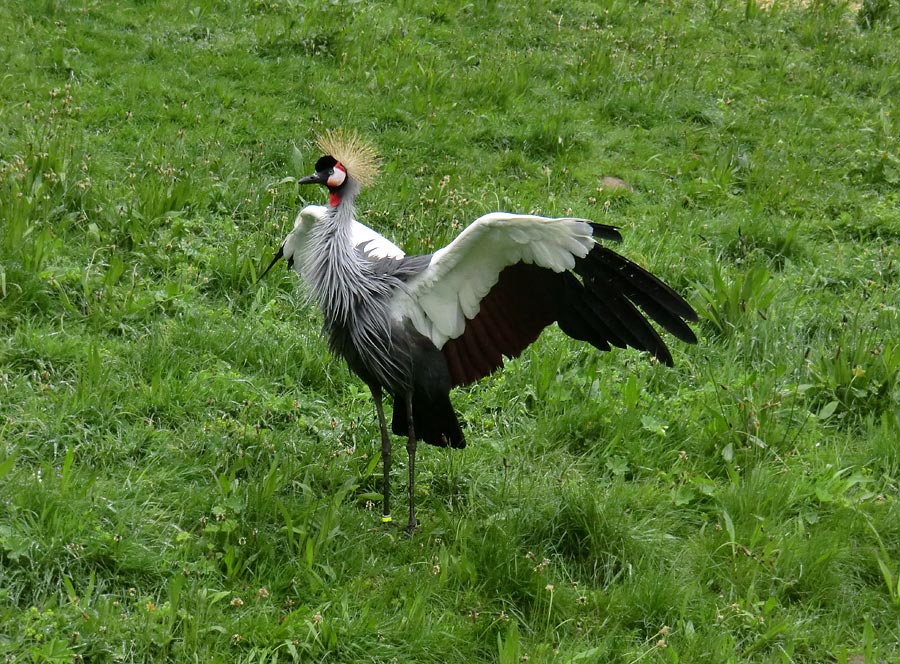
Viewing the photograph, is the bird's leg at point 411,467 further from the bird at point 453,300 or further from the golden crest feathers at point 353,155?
the golden crest feathers at point 353,155

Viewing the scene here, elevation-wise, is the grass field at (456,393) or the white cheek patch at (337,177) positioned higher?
the white cheek patch at (337,177)

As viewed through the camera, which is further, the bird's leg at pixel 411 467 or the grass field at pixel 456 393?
the bird's leg at pixel 411 467

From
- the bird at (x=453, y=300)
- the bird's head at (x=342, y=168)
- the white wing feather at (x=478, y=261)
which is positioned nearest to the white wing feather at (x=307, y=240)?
the bird at (x=453, y=300)

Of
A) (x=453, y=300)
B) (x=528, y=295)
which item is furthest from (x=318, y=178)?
(x=528, y=295)

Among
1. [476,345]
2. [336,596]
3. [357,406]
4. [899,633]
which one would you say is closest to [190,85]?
[357,406]

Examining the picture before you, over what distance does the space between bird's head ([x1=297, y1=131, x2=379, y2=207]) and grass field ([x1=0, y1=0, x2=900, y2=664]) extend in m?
0.97

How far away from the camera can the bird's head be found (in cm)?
459

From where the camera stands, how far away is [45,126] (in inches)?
249

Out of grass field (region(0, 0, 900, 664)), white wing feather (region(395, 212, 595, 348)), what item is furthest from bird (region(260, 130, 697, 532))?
grass field (region(0, 0, 900, 664))

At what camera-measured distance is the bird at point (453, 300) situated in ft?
12.8

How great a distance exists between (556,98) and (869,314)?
3.23 meters

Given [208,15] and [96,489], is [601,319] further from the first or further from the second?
[208,15]

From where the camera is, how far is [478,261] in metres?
4.07

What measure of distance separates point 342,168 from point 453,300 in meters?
0.87
